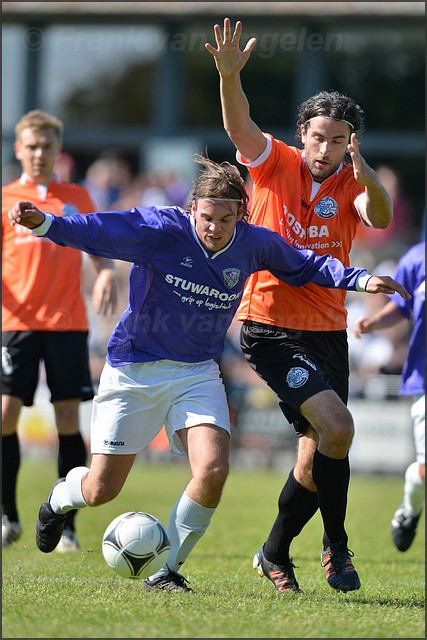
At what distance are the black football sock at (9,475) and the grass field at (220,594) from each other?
0.25 m

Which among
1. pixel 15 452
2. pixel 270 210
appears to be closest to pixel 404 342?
pixel 15 452

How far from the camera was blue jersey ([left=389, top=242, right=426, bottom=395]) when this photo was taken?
7652 mm

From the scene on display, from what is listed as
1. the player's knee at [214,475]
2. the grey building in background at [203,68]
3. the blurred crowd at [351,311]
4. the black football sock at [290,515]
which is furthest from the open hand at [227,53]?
the grey building in background at [203,68]

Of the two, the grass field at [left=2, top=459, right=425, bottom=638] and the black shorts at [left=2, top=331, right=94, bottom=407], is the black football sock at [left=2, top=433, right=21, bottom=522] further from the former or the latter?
the black shorts at [left=2, top=331, right=94, bottom=407]

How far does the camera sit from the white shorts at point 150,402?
18.7ft

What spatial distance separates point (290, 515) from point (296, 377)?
0.86 m

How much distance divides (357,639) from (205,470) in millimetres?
1285

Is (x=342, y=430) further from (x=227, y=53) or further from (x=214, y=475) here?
(x=227, y=53)

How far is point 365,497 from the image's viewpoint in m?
12.4

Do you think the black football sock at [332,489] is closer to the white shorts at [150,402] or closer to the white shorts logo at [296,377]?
the white shorts logo at [296,377]

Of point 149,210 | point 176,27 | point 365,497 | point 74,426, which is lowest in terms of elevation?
point 365,497

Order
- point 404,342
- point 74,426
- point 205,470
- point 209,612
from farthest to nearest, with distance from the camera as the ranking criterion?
point 404,342 → point 74,426 → point 205,470 → point 209,612

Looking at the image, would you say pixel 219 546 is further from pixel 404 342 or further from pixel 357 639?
pixel 404 342

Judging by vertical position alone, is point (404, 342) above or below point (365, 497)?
above
